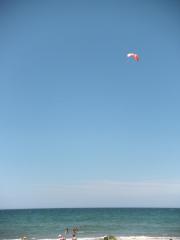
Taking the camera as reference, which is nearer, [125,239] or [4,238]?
[125,239]

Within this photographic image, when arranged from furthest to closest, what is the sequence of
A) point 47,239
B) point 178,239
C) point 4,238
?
point 4,238 → point 47,239 → point 178,239

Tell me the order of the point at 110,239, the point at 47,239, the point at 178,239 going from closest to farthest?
1. the point at 110,239
2. the point at 178,239
3. the point at 47,239

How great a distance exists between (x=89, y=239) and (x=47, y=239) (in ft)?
11.7

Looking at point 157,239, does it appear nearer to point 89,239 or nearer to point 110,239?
point 89,239

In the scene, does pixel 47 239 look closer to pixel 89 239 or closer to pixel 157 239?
pixel 89 239

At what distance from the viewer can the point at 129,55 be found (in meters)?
21.2

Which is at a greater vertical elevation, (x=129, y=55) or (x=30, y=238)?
(x=129, y=55)

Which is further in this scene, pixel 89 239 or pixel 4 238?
pixel 4 238

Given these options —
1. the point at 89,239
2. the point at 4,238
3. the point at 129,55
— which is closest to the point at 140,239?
the point at 89,239

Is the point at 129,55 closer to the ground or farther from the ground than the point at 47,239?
farther from the ground

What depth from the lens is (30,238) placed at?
105 feet

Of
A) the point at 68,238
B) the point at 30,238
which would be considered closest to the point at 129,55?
the point at 68,238

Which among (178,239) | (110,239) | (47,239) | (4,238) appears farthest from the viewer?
(4,238)

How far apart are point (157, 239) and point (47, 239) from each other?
27.3ft
